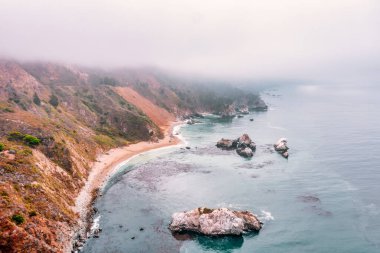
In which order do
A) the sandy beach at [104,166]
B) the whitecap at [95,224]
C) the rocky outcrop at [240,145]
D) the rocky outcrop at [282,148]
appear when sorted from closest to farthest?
the whitecap at [95,224]
the sandy beach at [104,166]
the rocky outcrop at [282,148]
the rocky outcrop at [240,145]

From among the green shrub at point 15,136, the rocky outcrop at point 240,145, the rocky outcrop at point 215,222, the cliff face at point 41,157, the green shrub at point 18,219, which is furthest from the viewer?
the rocky outcrop at point 240,145

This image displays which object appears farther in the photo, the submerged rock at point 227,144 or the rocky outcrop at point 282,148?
the submerged rock at point 227,144

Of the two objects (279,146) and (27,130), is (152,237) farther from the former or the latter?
(279,146)

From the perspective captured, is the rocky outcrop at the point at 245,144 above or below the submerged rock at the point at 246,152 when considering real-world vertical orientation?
above

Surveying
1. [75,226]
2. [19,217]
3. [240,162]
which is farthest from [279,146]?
[19,217]

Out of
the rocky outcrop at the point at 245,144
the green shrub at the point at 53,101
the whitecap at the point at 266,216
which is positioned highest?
the green shrub at the point at 53,101

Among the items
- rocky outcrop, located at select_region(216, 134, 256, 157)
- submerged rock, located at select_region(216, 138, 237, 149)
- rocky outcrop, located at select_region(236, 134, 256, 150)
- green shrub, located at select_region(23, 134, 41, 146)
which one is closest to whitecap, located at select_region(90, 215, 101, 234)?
green shrub, located at select_region(23, 134, 41, 146)

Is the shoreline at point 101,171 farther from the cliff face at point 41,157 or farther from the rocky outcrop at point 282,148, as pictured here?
the rocky outcrop at point 282,148

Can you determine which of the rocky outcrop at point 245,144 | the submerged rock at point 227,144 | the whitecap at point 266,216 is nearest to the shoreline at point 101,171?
the submerged rock at point 227,144
